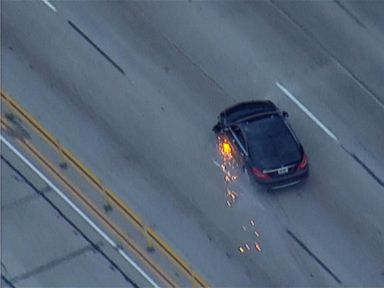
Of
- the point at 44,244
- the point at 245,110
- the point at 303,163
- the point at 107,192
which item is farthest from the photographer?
the point at 245,110

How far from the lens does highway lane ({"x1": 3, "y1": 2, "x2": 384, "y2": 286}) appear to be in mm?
37406

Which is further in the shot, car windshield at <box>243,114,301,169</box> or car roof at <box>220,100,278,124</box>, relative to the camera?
car roof at <box>220,100,278,124</box>

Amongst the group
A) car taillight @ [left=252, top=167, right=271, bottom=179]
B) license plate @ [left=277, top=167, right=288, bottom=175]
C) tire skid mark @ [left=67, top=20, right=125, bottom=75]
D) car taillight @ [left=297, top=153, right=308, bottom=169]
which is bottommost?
car taillight @ [left=297, top=153, right=308, bottom=169]

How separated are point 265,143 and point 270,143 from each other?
0.45 feet

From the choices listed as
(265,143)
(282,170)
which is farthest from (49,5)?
(282,170)

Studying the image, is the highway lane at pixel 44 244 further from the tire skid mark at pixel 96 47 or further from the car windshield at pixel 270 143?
the car windshield at pixel 270 143

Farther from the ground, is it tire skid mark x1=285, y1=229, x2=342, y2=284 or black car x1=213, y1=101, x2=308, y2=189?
black car x1=213, y1=101, x2=308, y2=189

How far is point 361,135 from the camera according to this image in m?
39.8

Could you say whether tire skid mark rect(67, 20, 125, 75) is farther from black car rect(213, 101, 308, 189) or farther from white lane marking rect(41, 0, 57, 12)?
black car rect(213, 101, 308, 189)

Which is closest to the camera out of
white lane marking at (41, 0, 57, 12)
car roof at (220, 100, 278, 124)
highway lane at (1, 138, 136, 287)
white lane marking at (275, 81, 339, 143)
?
highway lane at (1, 138, 136, 287)

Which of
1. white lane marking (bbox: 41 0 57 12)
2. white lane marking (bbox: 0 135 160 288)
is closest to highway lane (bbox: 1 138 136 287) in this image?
white lane marking (bbox: 0 135 160 288)

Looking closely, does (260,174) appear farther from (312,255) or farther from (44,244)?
(44,244)

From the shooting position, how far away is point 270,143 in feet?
126

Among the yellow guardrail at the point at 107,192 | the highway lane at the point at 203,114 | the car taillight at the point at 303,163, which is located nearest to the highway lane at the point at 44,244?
the yellow guardrail at the point at 107,192
